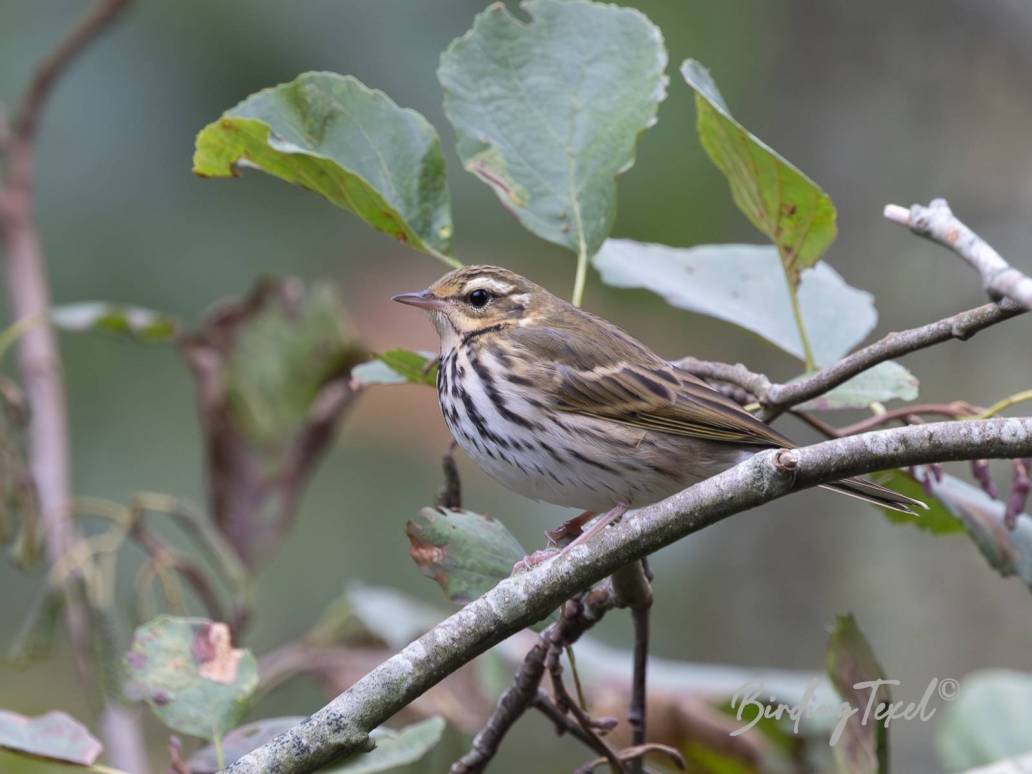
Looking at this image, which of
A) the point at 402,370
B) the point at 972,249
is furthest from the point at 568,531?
the point at 972,249

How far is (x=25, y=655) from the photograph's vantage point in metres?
2.80

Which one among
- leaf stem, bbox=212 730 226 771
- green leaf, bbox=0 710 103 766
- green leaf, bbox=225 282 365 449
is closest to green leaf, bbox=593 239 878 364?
green leaf, bbox=225 282 365 449

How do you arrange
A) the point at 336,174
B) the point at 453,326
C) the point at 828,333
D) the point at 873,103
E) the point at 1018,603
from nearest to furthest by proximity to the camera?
1. the point at 336,174
2. the point at 828,333
3. the point at 453,326
4. the point at 1018,603
5. the point at 873,103

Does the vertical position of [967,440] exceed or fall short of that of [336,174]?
it falls short

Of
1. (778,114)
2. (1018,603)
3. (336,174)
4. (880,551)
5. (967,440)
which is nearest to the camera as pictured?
(967,440)

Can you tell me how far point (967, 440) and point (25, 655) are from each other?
6.43ft

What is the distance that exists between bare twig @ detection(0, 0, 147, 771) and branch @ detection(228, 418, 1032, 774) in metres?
1.63

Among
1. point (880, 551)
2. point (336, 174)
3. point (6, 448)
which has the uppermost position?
point (336, 174)

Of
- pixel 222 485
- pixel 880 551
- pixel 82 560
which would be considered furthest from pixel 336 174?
pixel 880 551

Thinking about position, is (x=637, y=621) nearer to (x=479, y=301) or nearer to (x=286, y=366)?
(x=479, y=301)

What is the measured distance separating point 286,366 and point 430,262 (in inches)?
145

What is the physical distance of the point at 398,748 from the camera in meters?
2.13

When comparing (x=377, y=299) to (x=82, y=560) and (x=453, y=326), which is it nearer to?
(x=453, y=326)

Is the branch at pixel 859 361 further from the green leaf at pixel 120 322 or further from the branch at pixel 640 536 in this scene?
the green leaf at pixel 120 322
